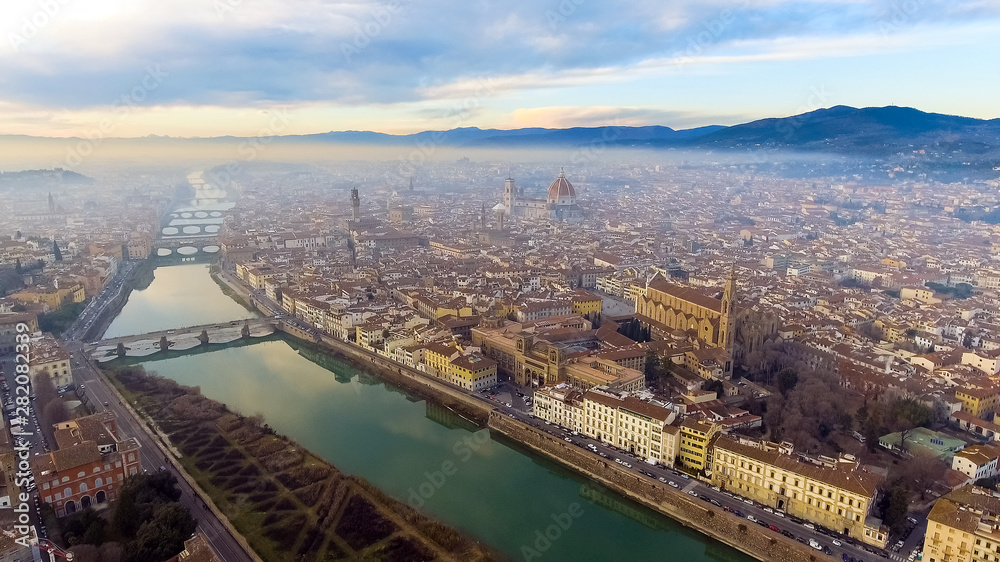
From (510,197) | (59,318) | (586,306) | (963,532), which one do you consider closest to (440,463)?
(963,532)

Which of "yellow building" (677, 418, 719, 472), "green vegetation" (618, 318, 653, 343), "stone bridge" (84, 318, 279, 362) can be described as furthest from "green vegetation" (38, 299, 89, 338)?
"yellow building" (677, 418, 719, 472)

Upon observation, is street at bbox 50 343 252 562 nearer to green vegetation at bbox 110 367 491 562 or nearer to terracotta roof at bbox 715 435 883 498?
green vegetation at bbox 110 367 491 562

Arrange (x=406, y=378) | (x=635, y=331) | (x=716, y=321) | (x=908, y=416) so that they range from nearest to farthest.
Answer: (x=908, y=416), (x=406, y=378), (x=716, y=321), (x=635, y=331)

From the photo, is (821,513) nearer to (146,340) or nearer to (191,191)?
(146,340)

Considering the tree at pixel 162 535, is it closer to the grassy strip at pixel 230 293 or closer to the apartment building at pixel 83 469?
the apartment building at pixel 83 469

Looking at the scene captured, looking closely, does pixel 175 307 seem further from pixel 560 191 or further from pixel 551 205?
pixel 560 191

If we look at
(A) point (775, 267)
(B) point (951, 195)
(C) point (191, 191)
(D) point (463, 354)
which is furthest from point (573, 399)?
(C) point (191, 191)
